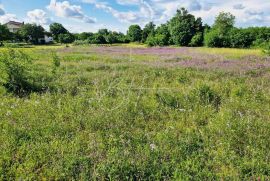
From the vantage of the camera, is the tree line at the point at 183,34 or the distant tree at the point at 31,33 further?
the distant tree at the point at 31,33

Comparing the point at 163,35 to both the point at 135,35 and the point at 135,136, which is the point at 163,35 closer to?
the point at 135,35

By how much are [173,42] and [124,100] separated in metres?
71.5

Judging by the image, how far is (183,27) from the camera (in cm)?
7800

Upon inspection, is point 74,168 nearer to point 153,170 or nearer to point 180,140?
point 153,170

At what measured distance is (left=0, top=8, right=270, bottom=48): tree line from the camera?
209 feet

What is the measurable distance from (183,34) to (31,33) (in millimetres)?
55843

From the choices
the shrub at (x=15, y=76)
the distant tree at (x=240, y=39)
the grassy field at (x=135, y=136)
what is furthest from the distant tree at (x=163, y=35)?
the grassy field at (x=135, y=136)

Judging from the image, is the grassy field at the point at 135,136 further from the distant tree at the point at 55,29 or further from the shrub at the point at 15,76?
the distant tree at the point at 55,29

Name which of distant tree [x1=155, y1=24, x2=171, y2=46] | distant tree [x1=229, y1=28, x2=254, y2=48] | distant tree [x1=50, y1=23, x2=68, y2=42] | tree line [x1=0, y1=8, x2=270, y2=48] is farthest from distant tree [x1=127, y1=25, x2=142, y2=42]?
distant tree [x1=229, y1=28, x2=254, y2=48]

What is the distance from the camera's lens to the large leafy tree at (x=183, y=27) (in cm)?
7604

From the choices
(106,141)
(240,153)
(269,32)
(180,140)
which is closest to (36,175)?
(106,141)

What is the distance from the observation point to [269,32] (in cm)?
6462

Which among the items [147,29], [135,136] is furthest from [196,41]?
[135,136]

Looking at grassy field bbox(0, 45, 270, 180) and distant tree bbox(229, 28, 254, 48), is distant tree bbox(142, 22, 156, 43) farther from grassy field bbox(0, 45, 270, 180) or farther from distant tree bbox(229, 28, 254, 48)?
grassy field bbox(0, 45, 270, 180)
